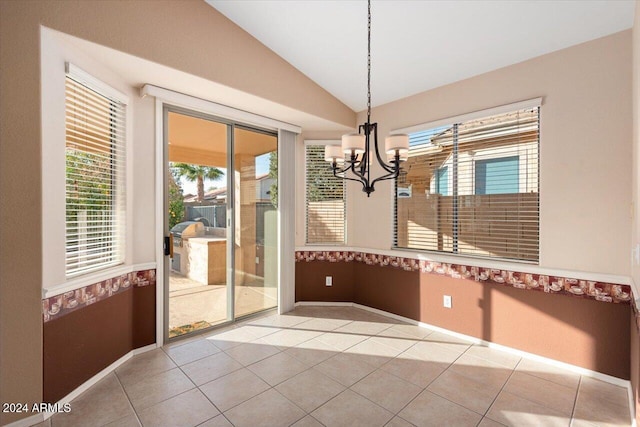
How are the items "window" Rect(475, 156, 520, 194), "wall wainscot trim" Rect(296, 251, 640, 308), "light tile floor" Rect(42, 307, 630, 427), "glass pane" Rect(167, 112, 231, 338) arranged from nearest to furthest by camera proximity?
"light tile floor" Rect(42, 307, 630, 427), "wall wainscot trim" Rect(296, 251, 640, 308), "window" Rect(475, 156, 520, 194), "glass pane" Rect(167, 112, 231, 338)

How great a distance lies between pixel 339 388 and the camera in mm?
2318

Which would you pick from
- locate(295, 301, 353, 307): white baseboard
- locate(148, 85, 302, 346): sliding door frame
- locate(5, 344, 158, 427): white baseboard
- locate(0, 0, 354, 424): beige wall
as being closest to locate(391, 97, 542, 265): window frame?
locate(295, 301, 353, 307): white baseboard

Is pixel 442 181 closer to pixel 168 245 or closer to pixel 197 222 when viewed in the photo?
pixel 197 222

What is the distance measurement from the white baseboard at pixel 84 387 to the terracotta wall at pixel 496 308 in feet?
6.76

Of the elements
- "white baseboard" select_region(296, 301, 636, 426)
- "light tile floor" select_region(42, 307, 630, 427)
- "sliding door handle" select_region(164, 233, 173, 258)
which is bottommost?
"light tile floor" select_region(42, 307, 630, 427)

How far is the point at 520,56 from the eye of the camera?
2.75 meters

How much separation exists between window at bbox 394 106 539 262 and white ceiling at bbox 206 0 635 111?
0.58 meters

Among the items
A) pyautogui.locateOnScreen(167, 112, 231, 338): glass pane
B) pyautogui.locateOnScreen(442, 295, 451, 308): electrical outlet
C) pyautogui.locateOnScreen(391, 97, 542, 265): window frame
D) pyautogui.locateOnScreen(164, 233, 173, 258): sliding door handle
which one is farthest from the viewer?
pyautogui.locateOnScreen(442, 295, 451, 308): electrical outlet

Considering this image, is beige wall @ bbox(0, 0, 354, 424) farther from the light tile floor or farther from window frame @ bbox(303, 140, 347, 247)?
window frame @ bbox(303, 140, 347, 247)

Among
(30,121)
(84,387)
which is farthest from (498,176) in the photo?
(84,387)

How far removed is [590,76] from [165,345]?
449cm

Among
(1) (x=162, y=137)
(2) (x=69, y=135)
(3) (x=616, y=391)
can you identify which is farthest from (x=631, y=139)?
(2) (x=69, y=135)

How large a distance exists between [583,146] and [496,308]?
5.33 feet

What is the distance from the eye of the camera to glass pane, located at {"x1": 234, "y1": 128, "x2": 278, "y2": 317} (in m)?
3.68
